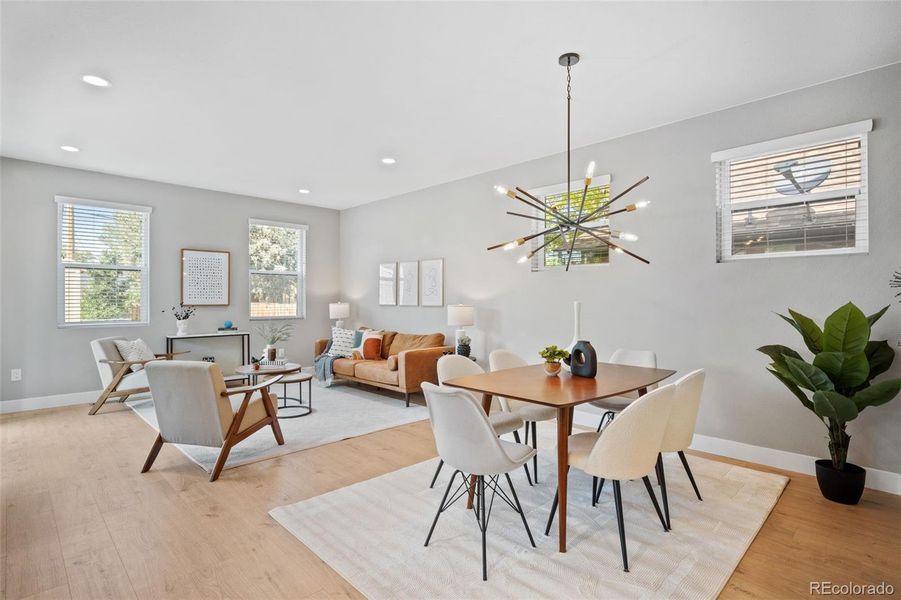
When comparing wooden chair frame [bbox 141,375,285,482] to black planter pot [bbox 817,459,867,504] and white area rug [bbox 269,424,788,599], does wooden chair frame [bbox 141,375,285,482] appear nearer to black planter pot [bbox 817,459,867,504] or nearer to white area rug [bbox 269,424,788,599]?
white area rug [bbox 269,424,788,599]

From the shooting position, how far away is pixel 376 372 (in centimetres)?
564

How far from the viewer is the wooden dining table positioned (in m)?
2.24

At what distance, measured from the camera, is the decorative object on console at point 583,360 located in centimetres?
288

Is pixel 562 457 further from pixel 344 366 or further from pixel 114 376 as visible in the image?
pixel 114 376

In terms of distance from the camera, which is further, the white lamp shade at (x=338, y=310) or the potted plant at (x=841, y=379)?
the white lamp shade at (x=338, y=310)

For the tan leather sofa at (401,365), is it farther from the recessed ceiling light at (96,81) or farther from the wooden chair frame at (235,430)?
the recessed ceiling light at (96,81)

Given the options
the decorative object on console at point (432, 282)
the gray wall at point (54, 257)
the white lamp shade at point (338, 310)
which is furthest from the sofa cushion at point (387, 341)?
the gray wall at point (54, 257)

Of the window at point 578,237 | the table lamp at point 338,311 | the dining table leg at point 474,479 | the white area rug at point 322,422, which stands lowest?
the white area rug at point 322,422

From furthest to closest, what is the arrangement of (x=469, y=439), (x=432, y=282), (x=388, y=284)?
(x=388, y=284), (x=432, y=282), (x=469, y=439)

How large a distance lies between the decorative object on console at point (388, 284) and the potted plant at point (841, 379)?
4.95 meters

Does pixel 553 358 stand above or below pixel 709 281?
below

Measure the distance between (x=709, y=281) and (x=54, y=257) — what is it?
6902 millimetres

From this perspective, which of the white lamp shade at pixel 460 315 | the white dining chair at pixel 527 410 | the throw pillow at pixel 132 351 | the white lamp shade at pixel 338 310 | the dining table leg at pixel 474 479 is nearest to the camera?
the dining table leg at pixel 474 479

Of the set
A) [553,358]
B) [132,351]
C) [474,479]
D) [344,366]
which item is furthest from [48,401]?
[553,358]
